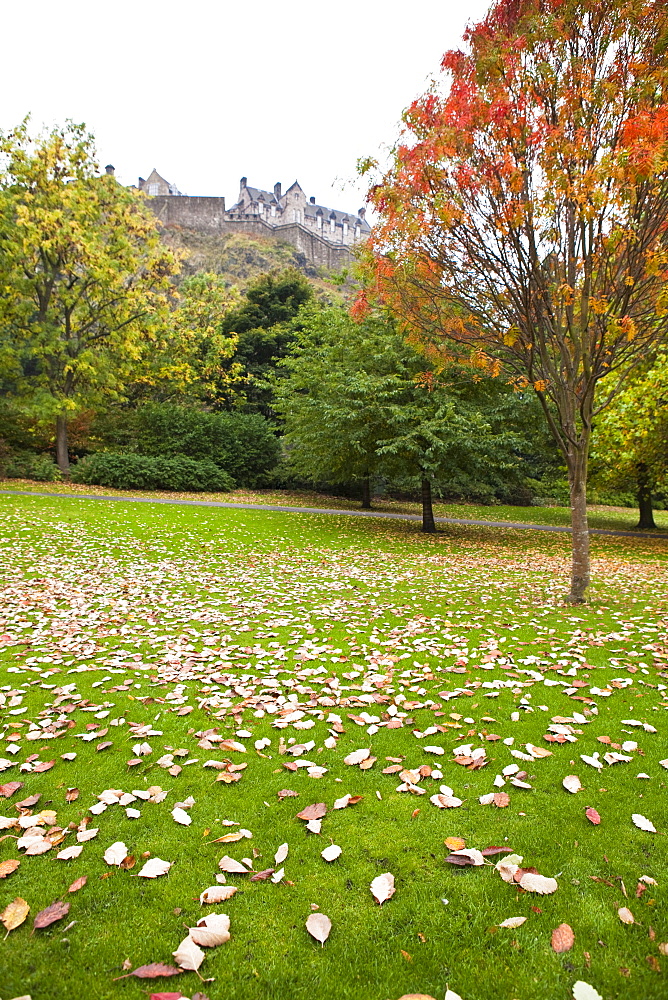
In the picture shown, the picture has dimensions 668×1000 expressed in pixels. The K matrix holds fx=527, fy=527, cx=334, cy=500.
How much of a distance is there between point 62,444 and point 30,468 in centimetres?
196

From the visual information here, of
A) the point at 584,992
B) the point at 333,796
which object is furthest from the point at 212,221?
the point at 584,992

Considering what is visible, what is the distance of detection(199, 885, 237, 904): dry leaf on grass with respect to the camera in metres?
2.46

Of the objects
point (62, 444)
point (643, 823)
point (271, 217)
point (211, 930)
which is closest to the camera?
point (211, 930)

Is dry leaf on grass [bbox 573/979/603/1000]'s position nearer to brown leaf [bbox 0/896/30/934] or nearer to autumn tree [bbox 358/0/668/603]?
brown leaf [bbox 0/896/30/934]

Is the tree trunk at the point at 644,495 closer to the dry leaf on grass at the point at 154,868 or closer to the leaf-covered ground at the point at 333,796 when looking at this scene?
the leaf-covered ground at the point at 333,796

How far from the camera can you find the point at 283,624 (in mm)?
7016

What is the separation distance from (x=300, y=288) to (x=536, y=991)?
139ft

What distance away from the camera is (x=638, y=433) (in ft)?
50.7

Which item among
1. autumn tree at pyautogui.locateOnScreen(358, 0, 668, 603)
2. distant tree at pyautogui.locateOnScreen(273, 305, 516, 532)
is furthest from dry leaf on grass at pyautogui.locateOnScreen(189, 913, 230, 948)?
distant tree at pyautogui.locateOnScreen(273, 305, 516, 532)

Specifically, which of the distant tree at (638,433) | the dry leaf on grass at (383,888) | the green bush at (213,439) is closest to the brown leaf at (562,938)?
the dry leaf on grass at (383,888)

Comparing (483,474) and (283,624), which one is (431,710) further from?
(483,474)

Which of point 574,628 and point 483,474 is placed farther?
point 483,474

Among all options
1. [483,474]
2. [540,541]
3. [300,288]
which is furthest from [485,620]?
[300,288]

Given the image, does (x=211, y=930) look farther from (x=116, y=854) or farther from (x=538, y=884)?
(x=538, y=884)
